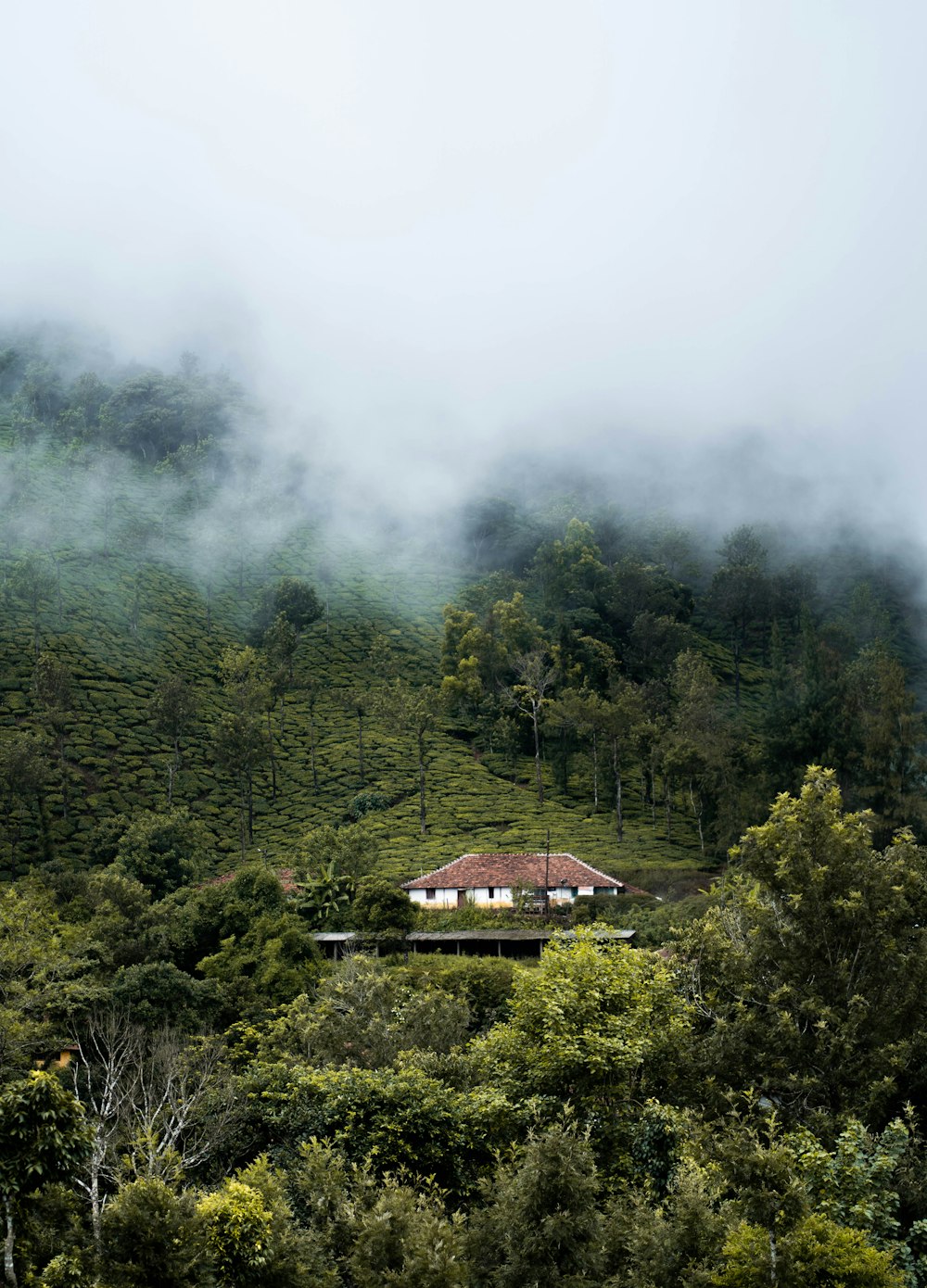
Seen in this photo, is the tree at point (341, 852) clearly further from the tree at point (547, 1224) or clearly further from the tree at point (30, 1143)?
the tree at point (30, 1143)

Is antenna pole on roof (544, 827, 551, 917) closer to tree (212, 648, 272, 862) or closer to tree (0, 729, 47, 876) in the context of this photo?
tree (212, 648, 272, 862)

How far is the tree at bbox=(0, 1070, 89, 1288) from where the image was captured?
15.8m

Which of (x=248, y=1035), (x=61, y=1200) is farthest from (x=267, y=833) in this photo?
(x=61, y=1200)

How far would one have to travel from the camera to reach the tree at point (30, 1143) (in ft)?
51.9

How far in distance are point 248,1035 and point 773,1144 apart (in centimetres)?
2291

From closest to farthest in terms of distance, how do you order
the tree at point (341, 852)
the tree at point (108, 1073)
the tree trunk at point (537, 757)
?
1. the tree at point (108, 1073)
2. the tree at point (341, 852)
3. the tree trunk at point (537, 757)

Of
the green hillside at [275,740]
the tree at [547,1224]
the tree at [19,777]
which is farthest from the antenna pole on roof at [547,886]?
the tree at [547,1224]

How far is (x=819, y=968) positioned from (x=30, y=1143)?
1726cm

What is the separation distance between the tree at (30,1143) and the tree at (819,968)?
46.0 feet

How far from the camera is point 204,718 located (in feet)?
276

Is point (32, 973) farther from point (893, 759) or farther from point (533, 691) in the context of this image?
point (533, 691)

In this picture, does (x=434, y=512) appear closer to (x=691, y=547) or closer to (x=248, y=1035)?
(x=691, y=547)

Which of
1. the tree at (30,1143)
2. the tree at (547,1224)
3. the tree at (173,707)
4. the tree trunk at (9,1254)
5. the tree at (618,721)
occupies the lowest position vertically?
the tree at (547,1224)

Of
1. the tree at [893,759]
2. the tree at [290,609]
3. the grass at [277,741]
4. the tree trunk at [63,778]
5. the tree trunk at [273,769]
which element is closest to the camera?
the tree at [893,759]
